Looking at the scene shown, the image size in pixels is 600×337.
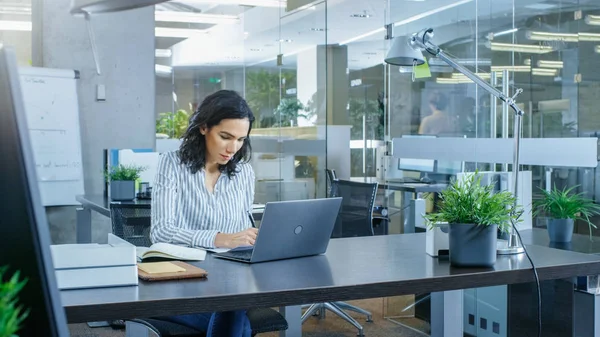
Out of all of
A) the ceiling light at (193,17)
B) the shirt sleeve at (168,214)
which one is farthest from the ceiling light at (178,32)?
the shirt sleeve at (168,214)

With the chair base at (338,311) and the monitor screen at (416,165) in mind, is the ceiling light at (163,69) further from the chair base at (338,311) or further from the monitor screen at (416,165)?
the chair base at (338,311)

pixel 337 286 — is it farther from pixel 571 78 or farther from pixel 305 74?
pixel 305 74

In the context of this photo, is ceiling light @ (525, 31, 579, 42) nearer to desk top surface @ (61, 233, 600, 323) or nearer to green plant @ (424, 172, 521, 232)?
desk top surface @ (61, 233, 600, 323)

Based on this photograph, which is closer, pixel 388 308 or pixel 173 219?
pixel 173 219

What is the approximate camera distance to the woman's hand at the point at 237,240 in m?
2.42

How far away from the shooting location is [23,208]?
76 cm

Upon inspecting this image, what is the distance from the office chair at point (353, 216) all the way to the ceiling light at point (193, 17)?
3.33 m

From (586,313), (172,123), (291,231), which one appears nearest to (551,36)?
(586,313)

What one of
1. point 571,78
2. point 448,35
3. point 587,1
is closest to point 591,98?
point 571,78

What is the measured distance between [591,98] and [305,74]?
2951 mm

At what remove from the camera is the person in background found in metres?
5.46

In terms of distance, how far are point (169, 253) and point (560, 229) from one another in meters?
1.87

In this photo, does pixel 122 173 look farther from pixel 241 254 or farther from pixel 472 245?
pixel 472 245

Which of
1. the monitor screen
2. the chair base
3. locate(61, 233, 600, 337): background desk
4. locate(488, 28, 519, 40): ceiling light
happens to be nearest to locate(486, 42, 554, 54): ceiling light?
locate(488, 28, 519, 40): ceiling light
